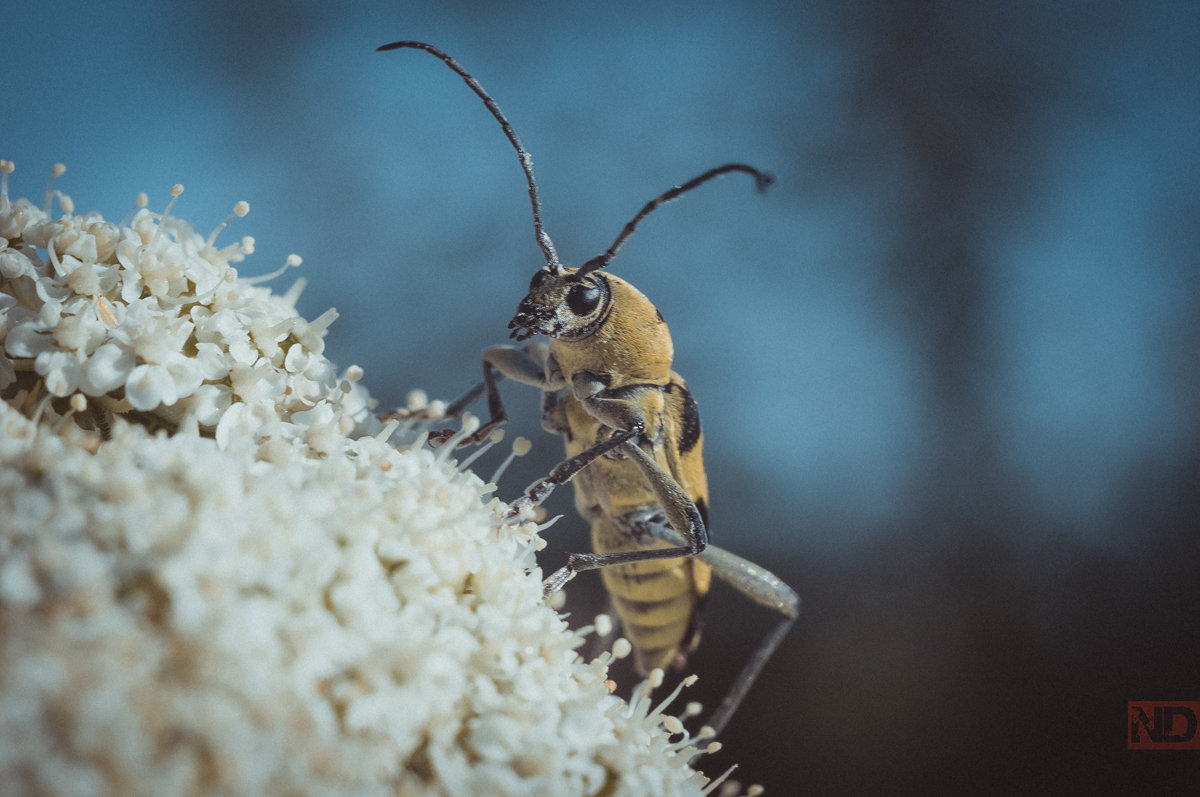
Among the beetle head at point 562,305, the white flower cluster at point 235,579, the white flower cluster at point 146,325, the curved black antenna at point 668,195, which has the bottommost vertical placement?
the white flower cluster at point 235,579

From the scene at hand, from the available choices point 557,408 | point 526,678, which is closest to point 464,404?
point 557,408

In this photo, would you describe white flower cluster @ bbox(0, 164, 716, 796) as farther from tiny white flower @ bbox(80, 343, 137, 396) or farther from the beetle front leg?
the beetle front leg

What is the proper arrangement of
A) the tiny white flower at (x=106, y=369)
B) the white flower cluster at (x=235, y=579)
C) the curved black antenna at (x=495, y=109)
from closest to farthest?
the white flower cluster at (x=235, y=579), the tiny white flower at (x=106, y=369), the curved black antenna at (x=495, y=109)

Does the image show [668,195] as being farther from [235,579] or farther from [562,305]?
[235,579]

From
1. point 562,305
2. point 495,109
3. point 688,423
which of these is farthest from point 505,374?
point 495,109

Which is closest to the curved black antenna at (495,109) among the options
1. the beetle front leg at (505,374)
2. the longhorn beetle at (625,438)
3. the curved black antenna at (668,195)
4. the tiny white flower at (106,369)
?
the longhorn beetle at (625,438)

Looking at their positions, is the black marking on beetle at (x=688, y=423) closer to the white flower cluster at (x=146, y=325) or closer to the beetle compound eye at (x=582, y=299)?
the beetle compound eye at (x=582, y=299)

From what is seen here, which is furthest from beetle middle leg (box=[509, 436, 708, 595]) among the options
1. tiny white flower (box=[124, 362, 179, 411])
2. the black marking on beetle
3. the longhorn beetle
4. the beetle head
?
tiny white flower (box=[124, 362, 179, 411])
